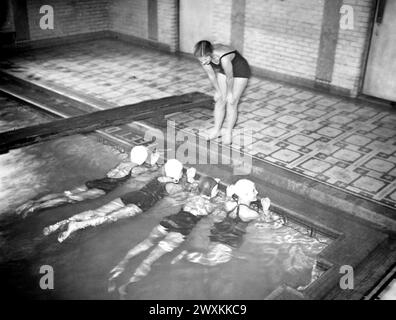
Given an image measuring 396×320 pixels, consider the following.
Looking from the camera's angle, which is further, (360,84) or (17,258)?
(360,84)

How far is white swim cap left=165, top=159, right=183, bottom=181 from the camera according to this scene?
19.0ft

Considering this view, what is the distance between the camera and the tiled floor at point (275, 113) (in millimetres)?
6094

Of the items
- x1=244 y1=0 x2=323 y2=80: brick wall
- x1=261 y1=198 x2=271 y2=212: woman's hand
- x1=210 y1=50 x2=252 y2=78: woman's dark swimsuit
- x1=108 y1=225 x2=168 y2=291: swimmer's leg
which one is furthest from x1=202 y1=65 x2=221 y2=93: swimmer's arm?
x1=244 y1=0 x2=323 y2=80: brick wall

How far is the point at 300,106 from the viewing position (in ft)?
27.3

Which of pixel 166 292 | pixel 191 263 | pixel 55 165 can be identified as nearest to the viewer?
pixel 166 292

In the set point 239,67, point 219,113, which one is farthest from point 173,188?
point 239,67

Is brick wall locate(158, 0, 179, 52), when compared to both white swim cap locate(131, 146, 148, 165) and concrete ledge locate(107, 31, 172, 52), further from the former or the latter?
white swim cap locate(131, 146, 148, 165)

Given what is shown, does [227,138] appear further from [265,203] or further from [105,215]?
[105,215]

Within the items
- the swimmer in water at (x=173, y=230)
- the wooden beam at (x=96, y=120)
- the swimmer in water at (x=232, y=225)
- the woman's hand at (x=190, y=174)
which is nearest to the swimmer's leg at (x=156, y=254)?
the swimmer in water at (x=173, y=230)

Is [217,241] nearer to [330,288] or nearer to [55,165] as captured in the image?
[330,288]

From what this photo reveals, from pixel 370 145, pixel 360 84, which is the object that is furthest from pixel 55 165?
pixel 360 84

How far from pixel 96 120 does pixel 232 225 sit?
2557 millimetres
